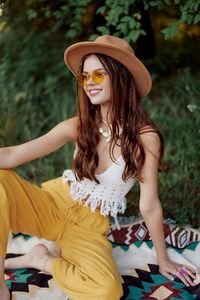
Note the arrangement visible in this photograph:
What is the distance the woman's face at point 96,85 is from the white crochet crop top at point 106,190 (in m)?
0.31

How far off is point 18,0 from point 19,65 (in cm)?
58

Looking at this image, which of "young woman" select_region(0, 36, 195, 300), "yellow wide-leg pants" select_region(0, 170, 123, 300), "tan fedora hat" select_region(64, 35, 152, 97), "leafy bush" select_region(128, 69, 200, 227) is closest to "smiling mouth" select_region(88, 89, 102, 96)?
"young woman" select_region(0, 36, 195, 300)

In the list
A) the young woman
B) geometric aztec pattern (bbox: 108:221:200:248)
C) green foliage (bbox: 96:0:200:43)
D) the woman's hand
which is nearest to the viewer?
the young woman

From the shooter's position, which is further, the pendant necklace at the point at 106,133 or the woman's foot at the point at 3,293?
the pendant necklace at the point at 106,133

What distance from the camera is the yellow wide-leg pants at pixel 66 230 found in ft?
7.20

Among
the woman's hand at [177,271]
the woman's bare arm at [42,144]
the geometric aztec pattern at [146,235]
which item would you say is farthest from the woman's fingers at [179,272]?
the woman's bare arm at [42,144]

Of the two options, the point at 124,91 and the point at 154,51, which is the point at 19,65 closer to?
the point at 154,51

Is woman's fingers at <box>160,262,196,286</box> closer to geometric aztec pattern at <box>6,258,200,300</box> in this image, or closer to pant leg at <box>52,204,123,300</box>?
geometric aztec pattern at <box>6,258,200,300</box>

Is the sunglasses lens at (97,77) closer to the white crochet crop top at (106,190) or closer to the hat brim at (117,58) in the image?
the hat brim at (117,58)

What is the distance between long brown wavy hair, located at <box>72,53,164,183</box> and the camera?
2260 millimetres

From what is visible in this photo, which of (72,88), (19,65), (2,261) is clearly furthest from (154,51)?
(2,261)

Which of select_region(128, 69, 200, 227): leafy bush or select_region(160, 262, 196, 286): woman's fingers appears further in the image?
select_region(128, 69, 200, 227): leafy bush

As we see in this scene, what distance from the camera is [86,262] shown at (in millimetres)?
2305

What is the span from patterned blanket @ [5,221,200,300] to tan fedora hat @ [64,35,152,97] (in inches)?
34.5
